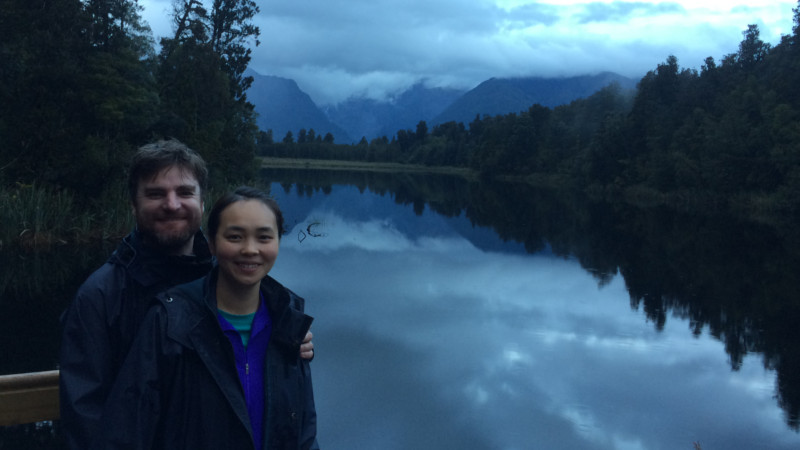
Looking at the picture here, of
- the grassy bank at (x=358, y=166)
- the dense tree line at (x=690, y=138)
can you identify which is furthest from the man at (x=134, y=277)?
the grassy bank at (x=358, y=166)

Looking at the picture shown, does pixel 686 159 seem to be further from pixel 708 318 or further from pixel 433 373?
pixel 433 373

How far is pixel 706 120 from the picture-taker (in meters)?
47.9

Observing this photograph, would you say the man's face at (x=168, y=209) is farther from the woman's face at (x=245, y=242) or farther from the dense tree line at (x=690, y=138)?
the dense tree line at (x=690, y=138)

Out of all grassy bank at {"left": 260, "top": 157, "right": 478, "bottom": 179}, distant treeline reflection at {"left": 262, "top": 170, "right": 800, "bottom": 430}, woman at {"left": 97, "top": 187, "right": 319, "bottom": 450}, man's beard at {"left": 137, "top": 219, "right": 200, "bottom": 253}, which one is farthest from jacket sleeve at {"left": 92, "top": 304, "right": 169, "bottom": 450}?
grassy bank at {"left": 260, "top": 157, "right": 478, "bottom": 179}

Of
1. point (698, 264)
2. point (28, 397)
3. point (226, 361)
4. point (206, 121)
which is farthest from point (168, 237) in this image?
point (206, 121)

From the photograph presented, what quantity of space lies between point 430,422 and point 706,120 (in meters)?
47.3

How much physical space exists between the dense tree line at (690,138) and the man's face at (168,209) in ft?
129

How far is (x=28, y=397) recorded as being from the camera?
2.08 m

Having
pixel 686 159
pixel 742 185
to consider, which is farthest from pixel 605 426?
pixel 686 159

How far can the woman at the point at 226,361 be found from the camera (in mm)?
1873

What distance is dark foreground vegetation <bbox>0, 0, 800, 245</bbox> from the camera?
16.2 m

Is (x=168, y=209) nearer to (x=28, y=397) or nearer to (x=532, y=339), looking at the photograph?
(x=28, y=397)

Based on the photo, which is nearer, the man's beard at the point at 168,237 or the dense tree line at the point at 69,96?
the man's beard at the point at 168,237

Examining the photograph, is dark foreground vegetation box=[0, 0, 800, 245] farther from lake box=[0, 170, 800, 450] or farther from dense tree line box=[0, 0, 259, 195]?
lake box=[0, 170, 800, 450]
